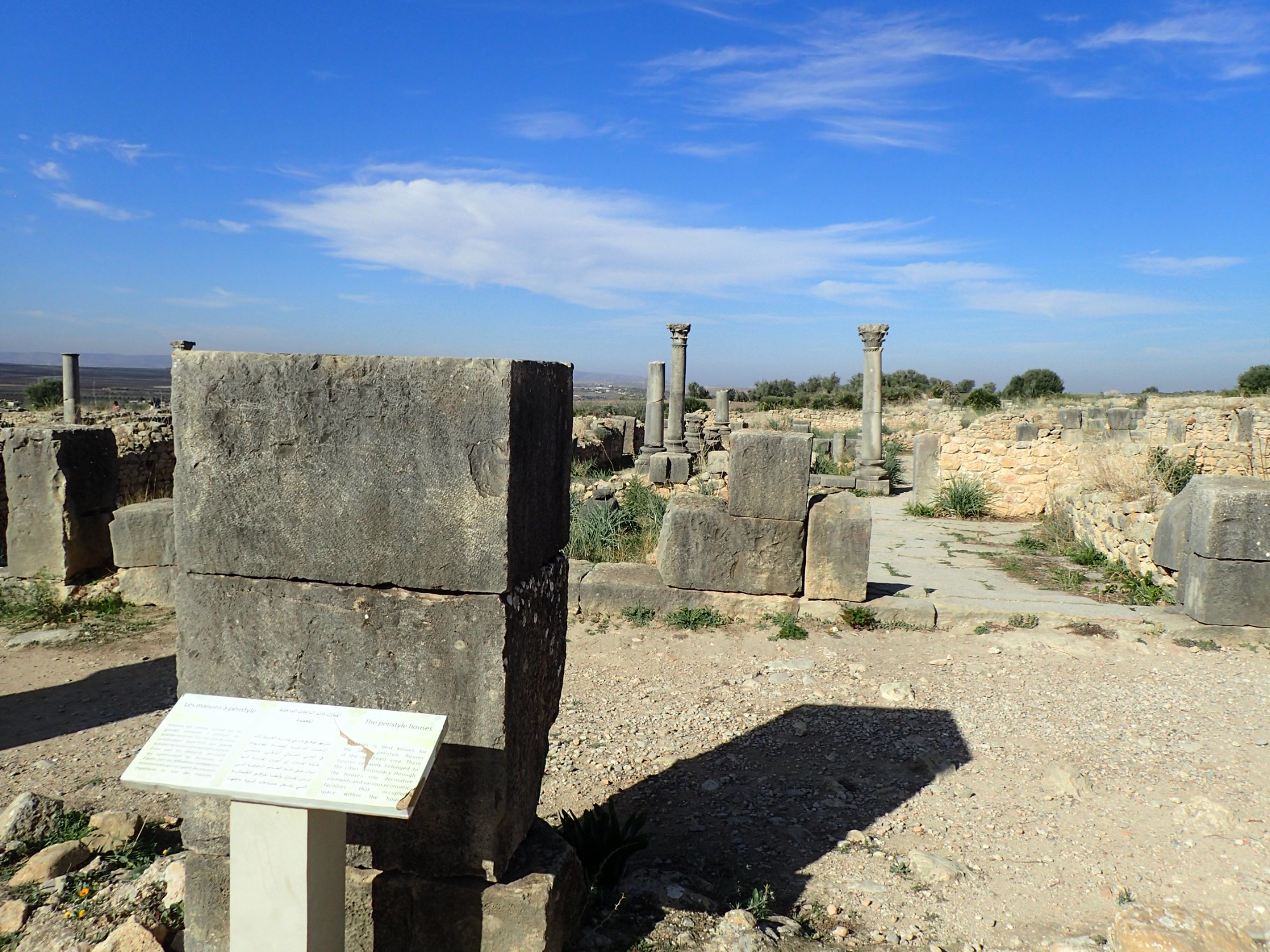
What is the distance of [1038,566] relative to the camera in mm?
8625

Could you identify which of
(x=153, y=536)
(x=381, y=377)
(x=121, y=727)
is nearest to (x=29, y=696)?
(x=121, y=727)

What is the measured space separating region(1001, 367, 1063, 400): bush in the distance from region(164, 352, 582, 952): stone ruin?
45826mm

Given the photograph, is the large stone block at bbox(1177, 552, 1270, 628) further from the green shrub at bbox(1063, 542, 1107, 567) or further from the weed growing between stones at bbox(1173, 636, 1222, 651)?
the green shrub at bbox(1063, 542, 1107, 567)

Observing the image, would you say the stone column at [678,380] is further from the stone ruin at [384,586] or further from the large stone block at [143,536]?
the stone ruin at [384,586]

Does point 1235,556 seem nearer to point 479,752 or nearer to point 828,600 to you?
point 828,600

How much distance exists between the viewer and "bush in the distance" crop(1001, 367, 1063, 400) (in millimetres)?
44287

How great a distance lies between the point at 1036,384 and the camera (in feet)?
148

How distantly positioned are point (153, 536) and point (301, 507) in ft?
18.1

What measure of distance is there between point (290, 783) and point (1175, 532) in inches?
269

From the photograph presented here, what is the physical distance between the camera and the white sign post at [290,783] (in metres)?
1.85

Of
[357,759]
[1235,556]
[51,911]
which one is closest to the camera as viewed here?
[357,759]

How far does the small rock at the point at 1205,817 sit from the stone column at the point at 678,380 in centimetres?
1268

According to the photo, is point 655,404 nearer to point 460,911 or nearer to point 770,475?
point 770,475

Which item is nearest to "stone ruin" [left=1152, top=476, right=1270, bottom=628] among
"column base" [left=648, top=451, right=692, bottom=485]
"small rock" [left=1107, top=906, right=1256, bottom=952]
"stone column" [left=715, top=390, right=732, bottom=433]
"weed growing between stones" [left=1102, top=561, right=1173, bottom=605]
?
"weed growing between stones" [left=1102, top=561, right=1173, bottom=605]
